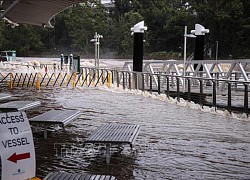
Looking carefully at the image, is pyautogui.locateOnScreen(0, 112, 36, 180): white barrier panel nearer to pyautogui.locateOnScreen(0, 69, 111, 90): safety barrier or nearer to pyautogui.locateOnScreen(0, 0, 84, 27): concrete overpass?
pyautogui.locateOnScreen(0, 0, 84, 27): concrete overpass

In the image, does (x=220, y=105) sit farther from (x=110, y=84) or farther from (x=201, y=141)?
(x=110, y=84)

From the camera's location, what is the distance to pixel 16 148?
4.61 metres

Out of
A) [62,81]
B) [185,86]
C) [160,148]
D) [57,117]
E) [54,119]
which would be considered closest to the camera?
[160,148]

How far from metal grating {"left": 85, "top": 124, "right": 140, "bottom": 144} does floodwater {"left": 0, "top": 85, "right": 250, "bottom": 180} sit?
40 centimetres

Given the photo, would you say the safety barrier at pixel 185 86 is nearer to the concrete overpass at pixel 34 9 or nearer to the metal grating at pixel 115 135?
the metal grating at pixel 115 135

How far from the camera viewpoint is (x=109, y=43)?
73.6 meters

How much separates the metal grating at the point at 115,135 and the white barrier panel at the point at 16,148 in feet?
5.21

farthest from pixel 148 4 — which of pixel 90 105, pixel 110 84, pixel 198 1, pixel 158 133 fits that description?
pixel 158 133

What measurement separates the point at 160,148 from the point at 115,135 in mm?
1258

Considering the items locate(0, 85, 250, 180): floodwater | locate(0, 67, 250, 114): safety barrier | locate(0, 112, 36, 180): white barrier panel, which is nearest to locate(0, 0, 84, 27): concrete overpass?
locate(0, 112, 36, 180): white barrier panel

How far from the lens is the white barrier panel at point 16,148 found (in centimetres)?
450

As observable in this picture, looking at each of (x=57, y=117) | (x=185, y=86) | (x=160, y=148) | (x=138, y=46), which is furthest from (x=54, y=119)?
(x=138, y=46)

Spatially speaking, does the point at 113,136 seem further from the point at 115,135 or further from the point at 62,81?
the point at 62,81

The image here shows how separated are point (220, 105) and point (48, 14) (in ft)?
23.0
